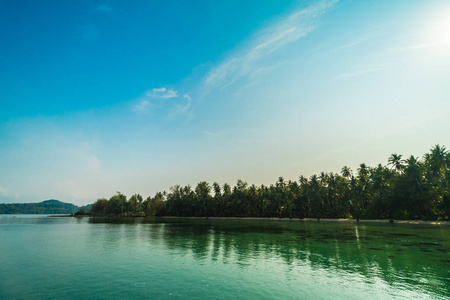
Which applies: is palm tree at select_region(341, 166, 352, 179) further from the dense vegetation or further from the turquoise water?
the turquoise water

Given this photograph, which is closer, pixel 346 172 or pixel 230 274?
pixel 230 274

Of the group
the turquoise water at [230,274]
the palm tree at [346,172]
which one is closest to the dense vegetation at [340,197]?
the palm tree at [346,172]

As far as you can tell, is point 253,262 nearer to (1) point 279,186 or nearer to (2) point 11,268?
(2) point 11,268

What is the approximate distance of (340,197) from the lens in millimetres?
121812

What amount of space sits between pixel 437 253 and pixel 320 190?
95.2m

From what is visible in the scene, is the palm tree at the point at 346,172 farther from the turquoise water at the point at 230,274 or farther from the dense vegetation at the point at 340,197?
the turquoise water at the point at 230,274

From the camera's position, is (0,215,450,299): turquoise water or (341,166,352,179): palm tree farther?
(341,166,352,179): palm tree

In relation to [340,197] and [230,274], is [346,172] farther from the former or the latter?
[230,274]

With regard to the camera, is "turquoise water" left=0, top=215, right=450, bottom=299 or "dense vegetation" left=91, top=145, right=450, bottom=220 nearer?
"turquoise water" left=0, top=215, right=450, bottom=299

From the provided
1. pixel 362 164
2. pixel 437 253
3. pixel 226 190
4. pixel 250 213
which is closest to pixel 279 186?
pixel 250 213

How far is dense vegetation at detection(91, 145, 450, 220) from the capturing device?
84.8m

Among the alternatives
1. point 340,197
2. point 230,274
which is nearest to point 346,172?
point 340,197

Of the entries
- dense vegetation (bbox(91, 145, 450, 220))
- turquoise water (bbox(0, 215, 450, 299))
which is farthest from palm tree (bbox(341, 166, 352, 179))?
turquoise water (bbox(0, 215, 450, 299))

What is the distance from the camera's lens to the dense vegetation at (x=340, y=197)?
84.8 metres
